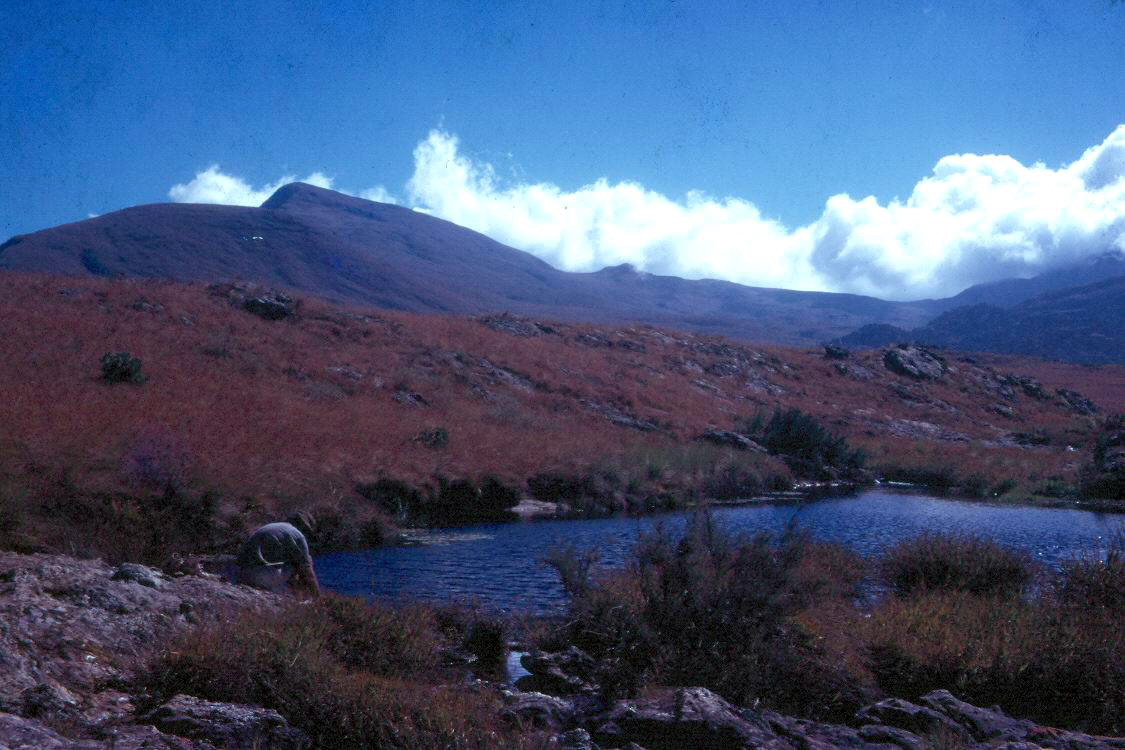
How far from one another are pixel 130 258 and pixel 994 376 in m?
134

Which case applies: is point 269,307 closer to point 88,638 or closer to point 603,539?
point 603,539

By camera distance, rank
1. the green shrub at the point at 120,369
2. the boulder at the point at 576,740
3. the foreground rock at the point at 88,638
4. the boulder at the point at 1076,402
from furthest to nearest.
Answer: the boulder at the point at 1076,402 < the green shrub at the point at 120,369 < the boulder at the point at 576,740 < the foreground rock at the point at 88,638

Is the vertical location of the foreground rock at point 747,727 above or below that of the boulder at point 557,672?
above

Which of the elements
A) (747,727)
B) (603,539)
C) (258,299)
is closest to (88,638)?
(747,727)

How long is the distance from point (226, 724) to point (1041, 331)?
189 metres

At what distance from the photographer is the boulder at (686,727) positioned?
7.79 meters

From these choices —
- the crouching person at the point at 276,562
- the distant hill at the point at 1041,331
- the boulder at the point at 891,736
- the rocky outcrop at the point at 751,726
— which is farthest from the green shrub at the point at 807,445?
the distant hill at the point at 1041,331

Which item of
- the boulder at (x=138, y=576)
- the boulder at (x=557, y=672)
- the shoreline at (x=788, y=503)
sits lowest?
the shoreline at (x=788, y=503)

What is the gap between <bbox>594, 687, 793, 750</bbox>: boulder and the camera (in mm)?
7793

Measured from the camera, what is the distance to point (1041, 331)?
166250 mm

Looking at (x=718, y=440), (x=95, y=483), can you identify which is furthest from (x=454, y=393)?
(x=95, y=483)

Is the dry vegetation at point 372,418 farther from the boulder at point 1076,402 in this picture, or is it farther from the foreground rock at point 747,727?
the boulder at point 1076,402

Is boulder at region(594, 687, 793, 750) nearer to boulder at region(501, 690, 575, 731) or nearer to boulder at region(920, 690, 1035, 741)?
boulder at region(501, 690, 575, 731)

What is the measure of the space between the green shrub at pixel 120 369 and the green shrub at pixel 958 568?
24181mm
